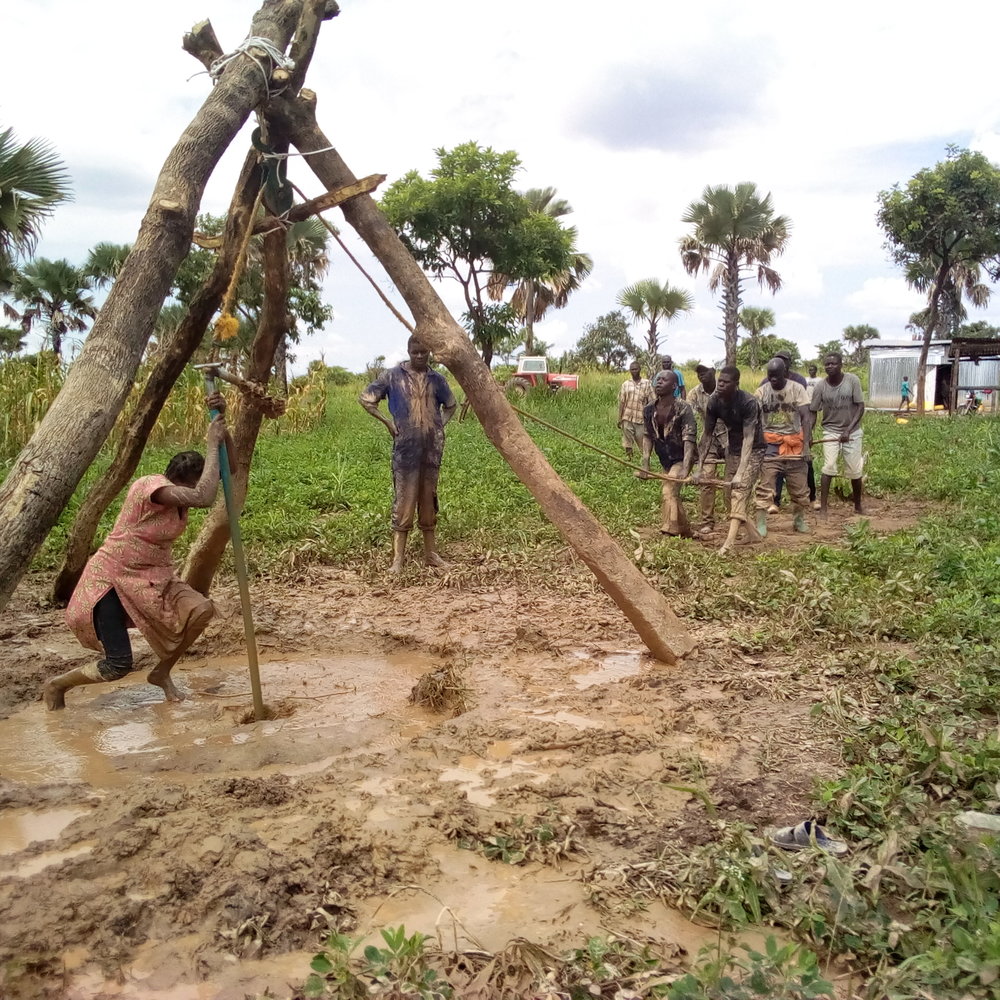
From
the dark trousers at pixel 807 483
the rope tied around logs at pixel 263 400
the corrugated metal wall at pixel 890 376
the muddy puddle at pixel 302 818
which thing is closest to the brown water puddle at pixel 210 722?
the muddy puddle at pixel 302 818

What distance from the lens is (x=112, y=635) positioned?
4.50 metres

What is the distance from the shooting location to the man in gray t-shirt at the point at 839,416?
9391 mm

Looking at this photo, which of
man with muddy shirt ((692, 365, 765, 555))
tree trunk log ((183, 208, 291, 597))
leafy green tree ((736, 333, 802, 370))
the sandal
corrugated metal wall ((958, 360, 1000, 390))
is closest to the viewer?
the sandal

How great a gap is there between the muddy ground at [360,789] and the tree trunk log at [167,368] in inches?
26.0

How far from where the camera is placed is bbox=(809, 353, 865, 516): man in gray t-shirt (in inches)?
370

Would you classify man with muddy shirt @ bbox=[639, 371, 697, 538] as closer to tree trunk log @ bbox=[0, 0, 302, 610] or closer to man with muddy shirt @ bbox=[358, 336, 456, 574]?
man with muddy shirt @ bbox=[358, 336, 456, 574]

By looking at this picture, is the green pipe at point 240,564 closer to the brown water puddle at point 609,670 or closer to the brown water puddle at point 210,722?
the brown water puddle at point 210,722

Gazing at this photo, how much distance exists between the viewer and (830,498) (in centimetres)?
1064

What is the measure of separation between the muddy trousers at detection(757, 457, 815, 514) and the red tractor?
14.5 metres

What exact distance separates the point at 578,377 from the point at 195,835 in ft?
80.9

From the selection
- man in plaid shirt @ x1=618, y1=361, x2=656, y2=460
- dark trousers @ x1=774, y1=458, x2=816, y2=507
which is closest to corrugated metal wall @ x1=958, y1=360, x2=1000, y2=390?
man in plaid shirt @ x1=618, y1=361, x2=656, y2=460

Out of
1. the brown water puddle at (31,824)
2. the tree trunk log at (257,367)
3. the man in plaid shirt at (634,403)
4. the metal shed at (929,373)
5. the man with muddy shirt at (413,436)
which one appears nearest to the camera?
the brown water puddle at (31,824)

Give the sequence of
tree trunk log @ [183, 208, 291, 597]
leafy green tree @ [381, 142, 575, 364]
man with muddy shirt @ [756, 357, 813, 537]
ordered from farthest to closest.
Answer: leafy green tree @ [381, 142, 575, 364], man with muddy shirt @ [756, 357, 813, 537], tree trunk log @ [183, 208, 291, 597]

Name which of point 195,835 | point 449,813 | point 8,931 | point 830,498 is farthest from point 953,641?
point 830,498
